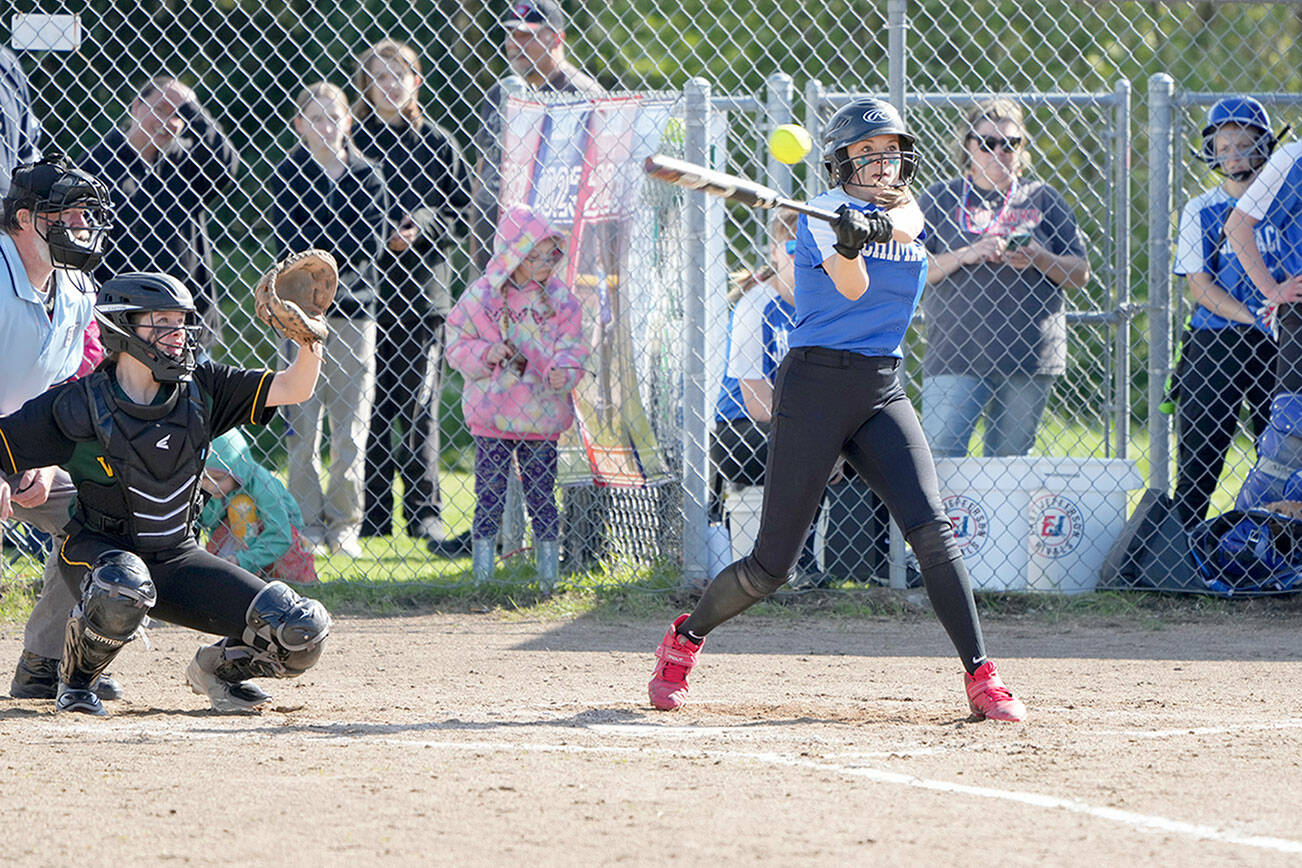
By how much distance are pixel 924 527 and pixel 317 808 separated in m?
1.87

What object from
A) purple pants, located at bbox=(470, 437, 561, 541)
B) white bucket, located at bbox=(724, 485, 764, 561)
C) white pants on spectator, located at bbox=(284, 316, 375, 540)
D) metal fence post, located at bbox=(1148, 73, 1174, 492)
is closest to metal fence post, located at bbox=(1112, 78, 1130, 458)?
metal fence post, located at bbox=(1148, 73, 1174, 492)

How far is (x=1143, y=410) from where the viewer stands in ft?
46.5

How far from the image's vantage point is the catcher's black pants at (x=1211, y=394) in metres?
7.07

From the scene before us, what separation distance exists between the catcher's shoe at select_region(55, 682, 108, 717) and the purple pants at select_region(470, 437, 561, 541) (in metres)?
2.47

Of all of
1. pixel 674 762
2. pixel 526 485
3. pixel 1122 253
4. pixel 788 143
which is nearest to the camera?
pixel 674 762

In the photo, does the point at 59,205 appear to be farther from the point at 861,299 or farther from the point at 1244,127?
the point at 1244,127

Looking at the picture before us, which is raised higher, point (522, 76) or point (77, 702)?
point (522, 76)

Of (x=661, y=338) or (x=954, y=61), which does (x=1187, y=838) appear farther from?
(x=954, y=61)

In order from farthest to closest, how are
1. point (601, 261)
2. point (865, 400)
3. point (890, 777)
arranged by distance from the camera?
point (601, 261)
point (865, 400)
point (890, 777)

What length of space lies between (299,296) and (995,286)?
3.29m

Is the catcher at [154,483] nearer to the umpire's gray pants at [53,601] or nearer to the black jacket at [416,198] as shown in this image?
the umpire's gray pants at [53,601]

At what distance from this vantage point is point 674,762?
4.09 m

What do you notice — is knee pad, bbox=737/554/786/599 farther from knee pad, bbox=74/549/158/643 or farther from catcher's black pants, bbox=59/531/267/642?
knee pad, bbox=74/549/158/643

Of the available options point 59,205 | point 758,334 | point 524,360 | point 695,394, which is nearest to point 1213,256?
point 758,334
